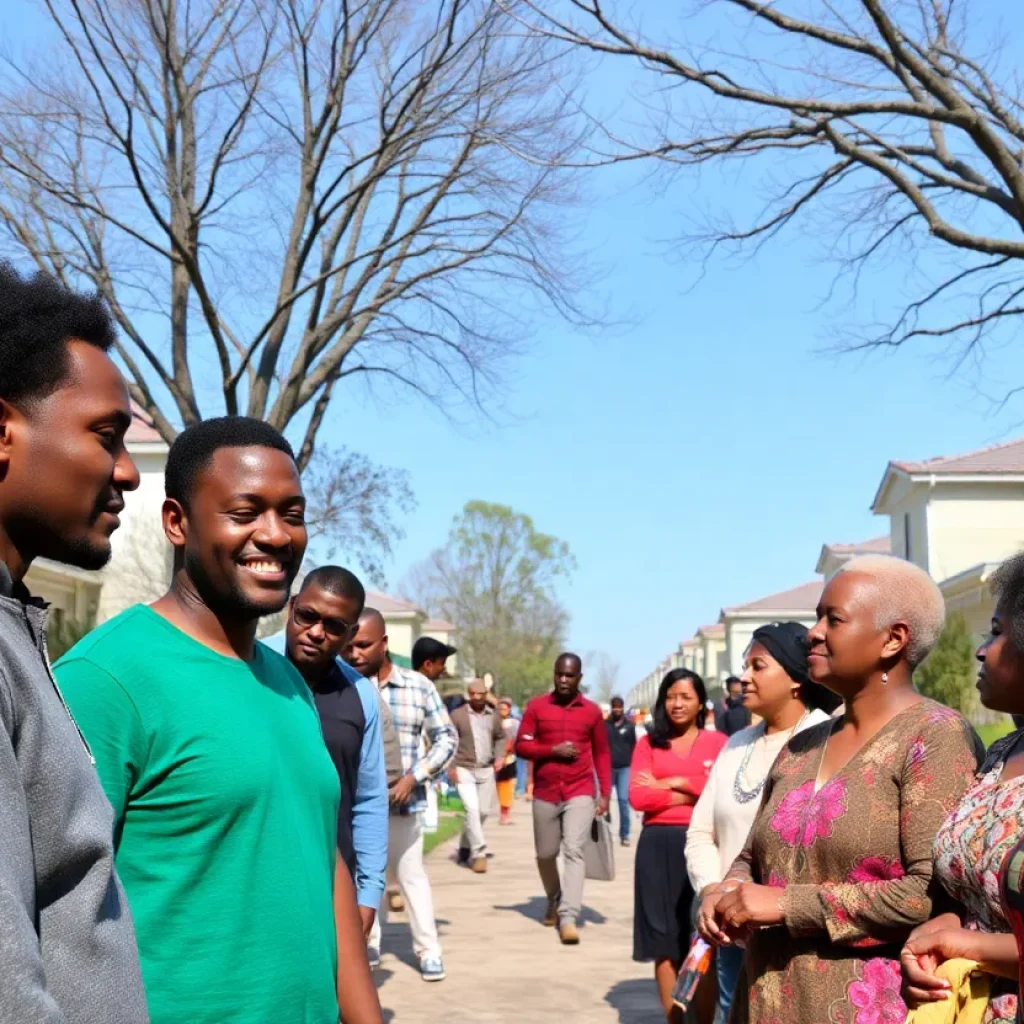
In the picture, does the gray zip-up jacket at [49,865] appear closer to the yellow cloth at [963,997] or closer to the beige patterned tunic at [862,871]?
the yellow cloth at [963,997]

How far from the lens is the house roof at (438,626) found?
81.4m

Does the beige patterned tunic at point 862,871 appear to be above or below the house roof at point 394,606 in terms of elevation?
below

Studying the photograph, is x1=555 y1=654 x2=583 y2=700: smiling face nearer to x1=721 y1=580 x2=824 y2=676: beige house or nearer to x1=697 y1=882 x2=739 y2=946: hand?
x1=697 y1=882 x2=739 y2=946: hand

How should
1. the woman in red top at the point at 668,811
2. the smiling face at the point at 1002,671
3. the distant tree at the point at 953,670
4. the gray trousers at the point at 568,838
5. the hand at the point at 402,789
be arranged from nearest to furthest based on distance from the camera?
1. the smiling face at the point at 1002,671
2. the woman in red top at the point at 668,811
3. the hand at the point at 402,789
4. the gray trousers at the point at 568,838
5. the distant tree at the point at 953,670

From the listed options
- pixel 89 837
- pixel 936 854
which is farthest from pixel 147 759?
pixel 936 854

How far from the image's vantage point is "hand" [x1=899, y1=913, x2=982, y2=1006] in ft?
10.3

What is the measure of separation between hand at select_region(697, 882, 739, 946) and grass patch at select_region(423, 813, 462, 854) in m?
14.7

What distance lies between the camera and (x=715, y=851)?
659 centimetres

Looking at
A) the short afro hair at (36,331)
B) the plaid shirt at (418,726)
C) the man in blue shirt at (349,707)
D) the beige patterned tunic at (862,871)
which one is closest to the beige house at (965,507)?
the plaid shirt at (418,726)

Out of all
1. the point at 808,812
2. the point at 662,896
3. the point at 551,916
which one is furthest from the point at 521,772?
the point at 808,812

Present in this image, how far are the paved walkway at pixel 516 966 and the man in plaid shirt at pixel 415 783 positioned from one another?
1.04 ft

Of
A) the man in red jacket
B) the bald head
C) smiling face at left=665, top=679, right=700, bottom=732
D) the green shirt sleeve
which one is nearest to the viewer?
the green shirt sleeve

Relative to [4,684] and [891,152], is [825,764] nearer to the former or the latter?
[4,684]

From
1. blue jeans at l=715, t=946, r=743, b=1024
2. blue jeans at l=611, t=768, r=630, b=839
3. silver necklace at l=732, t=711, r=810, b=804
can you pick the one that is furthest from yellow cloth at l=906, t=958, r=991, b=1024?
blue jeans at l=611, t=768, r=630, b=839
